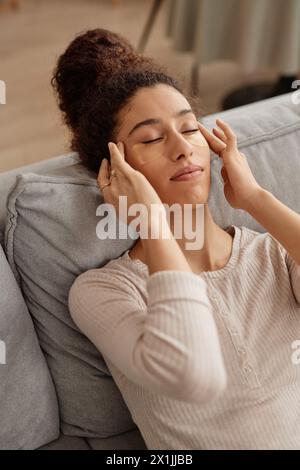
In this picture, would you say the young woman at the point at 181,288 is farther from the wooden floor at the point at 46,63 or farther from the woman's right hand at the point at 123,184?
the wooden floor at the point at 46,63

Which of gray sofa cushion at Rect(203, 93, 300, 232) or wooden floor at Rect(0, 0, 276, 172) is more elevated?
gray sofa cushion at Rect(203, 93, 300, 232)

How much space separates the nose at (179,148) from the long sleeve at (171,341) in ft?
0.93

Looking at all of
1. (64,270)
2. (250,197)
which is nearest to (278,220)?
(250,197)

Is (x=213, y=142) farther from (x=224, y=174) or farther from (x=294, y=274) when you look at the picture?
(x=294, y=274)

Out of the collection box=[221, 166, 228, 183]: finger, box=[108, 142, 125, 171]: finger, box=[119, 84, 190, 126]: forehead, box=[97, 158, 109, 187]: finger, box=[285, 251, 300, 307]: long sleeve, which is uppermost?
box=[119, 84, 190, 126]: forehead

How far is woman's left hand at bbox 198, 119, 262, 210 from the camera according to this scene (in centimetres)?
130

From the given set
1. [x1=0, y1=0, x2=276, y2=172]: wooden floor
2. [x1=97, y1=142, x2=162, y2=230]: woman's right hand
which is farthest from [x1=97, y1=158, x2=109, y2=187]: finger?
[x1=0, y1=0, x2=276, y2=172]: wooden floor

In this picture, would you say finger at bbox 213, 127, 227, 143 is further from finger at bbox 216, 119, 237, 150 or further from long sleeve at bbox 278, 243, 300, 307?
long sleeve at bbox 278, 243, 300, 307

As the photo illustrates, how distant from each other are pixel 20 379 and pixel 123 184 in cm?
43

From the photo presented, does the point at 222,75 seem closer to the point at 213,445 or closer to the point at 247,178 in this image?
the point at 247,178

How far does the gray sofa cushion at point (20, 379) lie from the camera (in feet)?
3.99

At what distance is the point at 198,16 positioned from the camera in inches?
105

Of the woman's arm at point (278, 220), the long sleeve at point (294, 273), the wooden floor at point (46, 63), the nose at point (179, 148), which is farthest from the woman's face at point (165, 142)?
the wooden floor at point (46, 63)

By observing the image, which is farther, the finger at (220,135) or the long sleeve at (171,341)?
the finger at (220,135)
